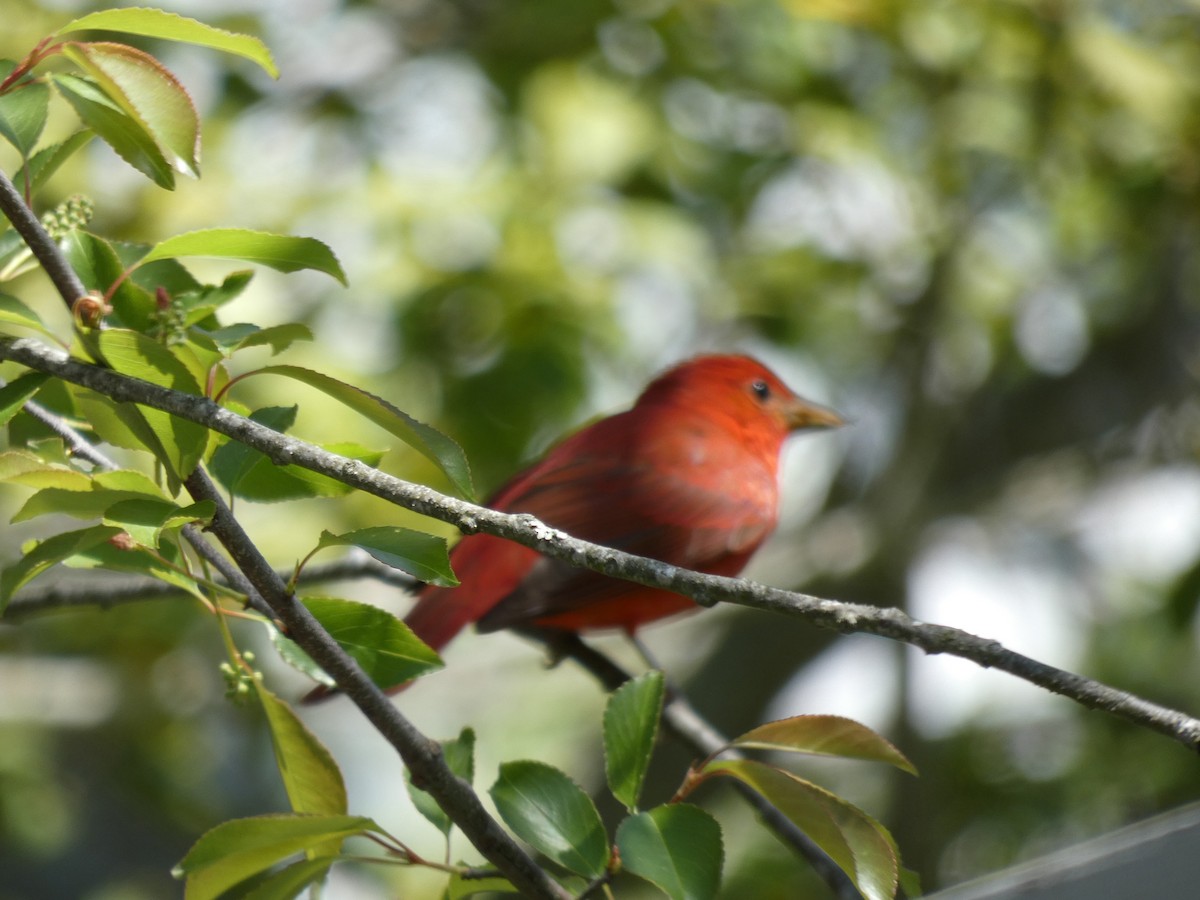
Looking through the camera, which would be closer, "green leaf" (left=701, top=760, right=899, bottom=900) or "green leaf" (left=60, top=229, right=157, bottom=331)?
"green leaf" (left=701, top=760, right=899, bottom=900)

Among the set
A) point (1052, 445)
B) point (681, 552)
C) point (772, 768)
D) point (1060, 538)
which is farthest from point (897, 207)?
point (772, 768)

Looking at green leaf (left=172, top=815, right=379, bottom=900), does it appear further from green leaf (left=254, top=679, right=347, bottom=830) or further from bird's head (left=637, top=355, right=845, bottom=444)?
bird's head (left=637, top=355, right=845, bottom=444)

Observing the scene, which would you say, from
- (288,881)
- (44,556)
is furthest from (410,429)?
(288,881)

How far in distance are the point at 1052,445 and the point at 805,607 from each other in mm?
4690

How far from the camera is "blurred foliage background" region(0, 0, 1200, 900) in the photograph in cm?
433

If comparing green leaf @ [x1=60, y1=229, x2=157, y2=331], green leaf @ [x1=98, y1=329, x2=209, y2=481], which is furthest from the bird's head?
green leaf @ [x1=98, y1=329, x2=209, y2=481]

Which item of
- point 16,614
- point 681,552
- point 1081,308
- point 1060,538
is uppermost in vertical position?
point 1081,308

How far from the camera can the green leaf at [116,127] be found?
1.31m

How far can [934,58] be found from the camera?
4230 millimetres

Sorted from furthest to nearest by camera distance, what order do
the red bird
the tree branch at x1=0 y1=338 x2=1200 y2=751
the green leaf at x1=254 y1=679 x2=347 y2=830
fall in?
the red bird < the green leaf at x1=254 y1=679 x2=347 y2=830 < the tree branch at x1=0 y1=338 x2=1200 y2=751

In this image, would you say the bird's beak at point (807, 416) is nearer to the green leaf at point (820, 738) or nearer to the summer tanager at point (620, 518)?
the summer tanager at point (620, 518)

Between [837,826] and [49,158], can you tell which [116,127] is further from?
[837,826]

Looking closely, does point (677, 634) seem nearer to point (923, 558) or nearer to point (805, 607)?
point (923, 558)

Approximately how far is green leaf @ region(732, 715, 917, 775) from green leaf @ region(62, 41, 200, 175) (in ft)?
2.63
